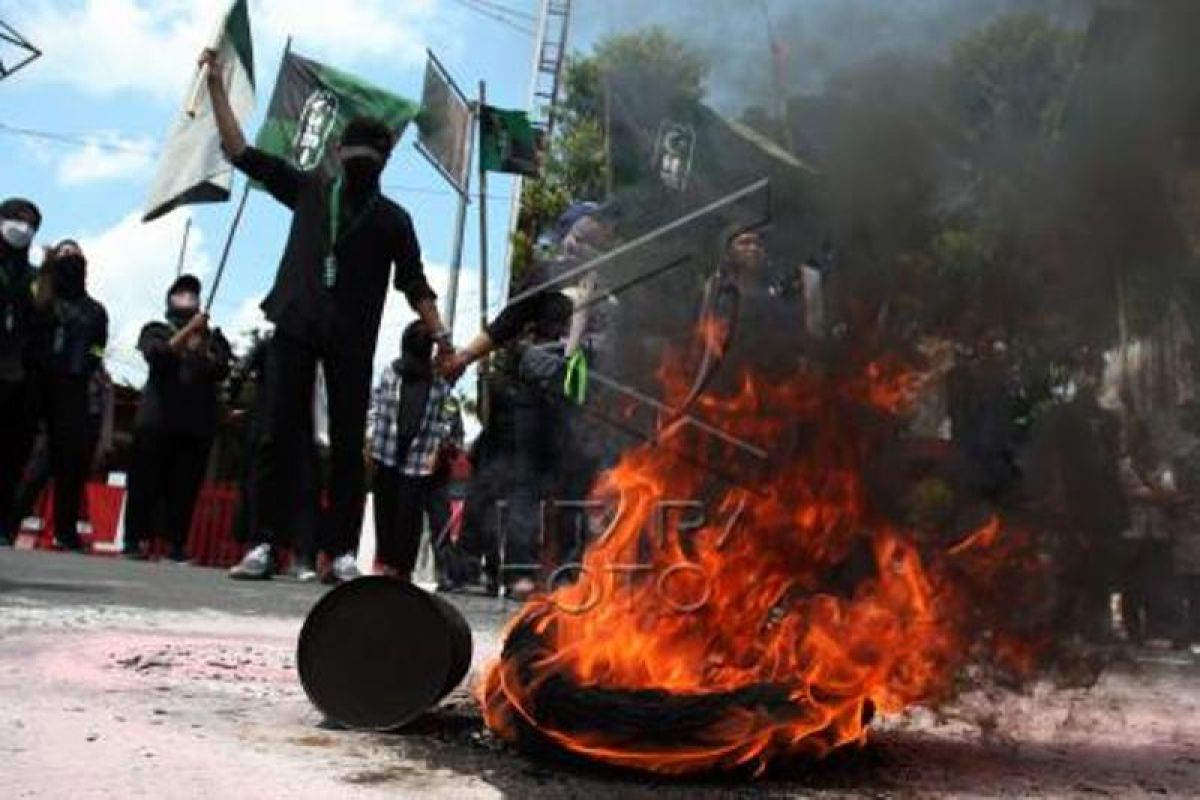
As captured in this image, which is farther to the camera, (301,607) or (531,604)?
(301,607)

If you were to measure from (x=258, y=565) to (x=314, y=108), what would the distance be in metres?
4.93

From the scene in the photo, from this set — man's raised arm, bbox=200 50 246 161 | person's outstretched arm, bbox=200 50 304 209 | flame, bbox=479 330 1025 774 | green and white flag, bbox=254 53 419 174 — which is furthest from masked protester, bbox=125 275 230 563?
flame, bbox=479 330 1025 774

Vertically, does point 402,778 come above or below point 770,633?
below

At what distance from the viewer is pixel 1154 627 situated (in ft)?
12.1

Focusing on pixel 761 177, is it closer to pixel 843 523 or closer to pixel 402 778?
pixel 843 523

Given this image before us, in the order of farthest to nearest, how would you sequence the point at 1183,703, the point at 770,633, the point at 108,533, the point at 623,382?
the point at 108,533 → the point at 1183,703 → the point at 623,382 → the point at 770,633

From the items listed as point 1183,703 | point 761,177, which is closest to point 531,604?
point 761,177

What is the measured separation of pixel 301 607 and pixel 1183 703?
332 cm

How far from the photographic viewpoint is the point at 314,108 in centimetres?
1029

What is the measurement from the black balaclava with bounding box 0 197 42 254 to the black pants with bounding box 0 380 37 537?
86 cm

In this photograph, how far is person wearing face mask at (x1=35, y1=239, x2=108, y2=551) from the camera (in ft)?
28.7

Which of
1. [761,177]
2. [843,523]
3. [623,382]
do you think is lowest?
[843,523]

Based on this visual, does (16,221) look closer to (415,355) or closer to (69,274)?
(69,274)

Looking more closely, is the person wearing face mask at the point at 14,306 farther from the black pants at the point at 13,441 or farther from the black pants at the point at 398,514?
the black pants at the point at 398,514
